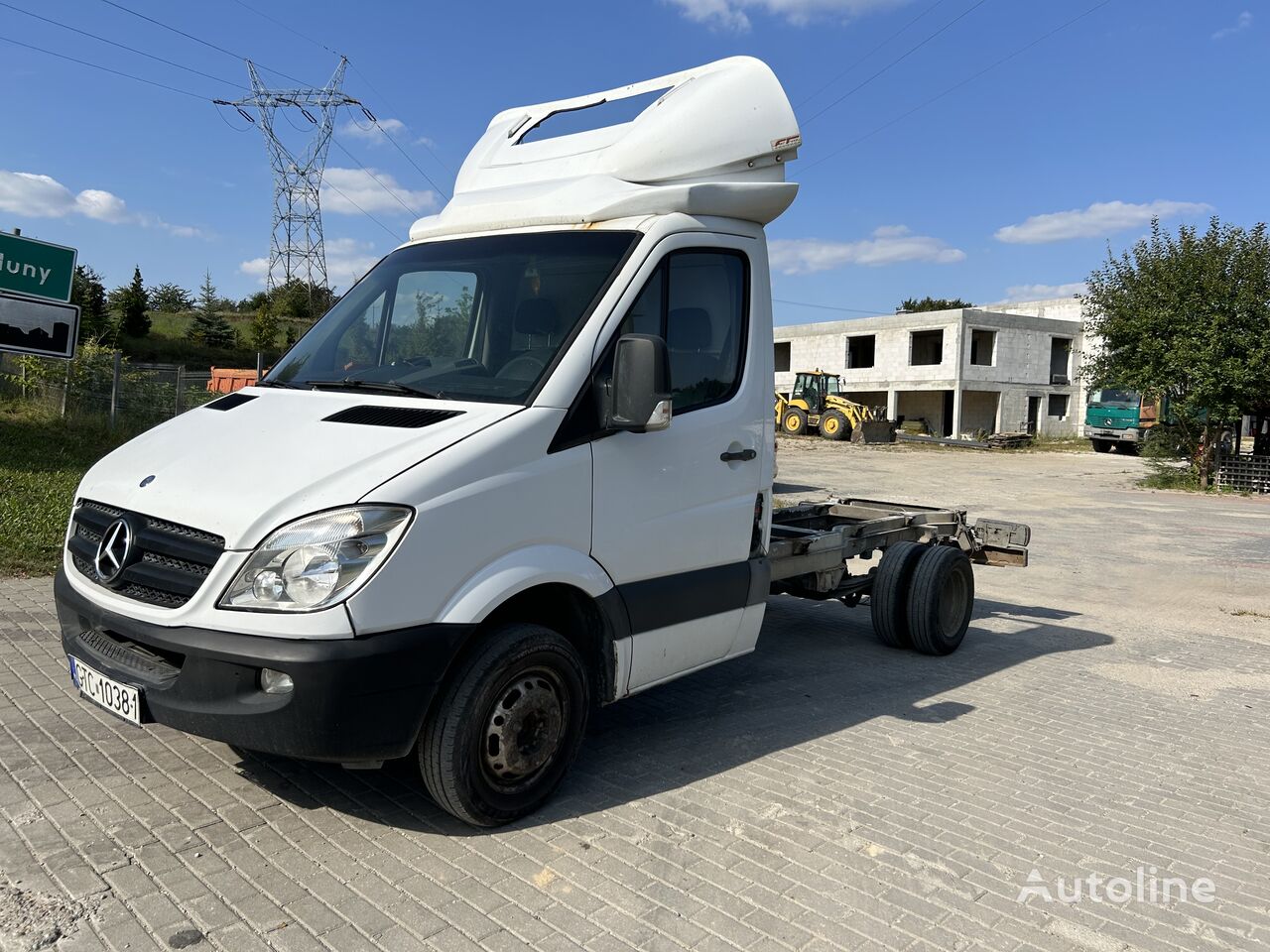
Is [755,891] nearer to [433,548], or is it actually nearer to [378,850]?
[378,850]

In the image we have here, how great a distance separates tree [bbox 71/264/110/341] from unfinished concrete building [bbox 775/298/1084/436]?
34820mm

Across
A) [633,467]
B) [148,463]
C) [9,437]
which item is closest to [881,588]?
[633,467]

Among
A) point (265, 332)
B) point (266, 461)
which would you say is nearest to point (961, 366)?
point (265, 332)

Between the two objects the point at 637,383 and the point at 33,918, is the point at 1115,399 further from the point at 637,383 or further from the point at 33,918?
the point at 33,918

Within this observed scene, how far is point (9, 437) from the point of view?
13812 mm

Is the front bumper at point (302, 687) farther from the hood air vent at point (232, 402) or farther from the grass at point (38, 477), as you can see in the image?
the grass at point (38, 477)

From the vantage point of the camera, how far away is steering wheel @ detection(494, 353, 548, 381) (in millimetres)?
3947

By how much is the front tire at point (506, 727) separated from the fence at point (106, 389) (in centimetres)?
1347

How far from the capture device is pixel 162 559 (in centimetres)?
355


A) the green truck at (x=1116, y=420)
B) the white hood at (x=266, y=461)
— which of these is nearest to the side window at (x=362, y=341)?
the white hood at (x=266, y=461)

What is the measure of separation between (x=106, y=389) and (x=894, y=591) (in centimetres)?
1364

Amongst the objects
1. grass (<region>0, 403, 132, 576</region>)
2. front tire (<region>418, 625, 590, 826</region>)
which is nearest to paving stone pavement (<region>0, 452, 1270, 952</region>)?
front tire (<region>418, 625, 590, 826</region>)

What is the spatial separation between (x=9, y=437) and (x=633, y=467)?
43.5 ft

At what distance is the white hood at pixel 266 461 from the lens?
10.9ft
